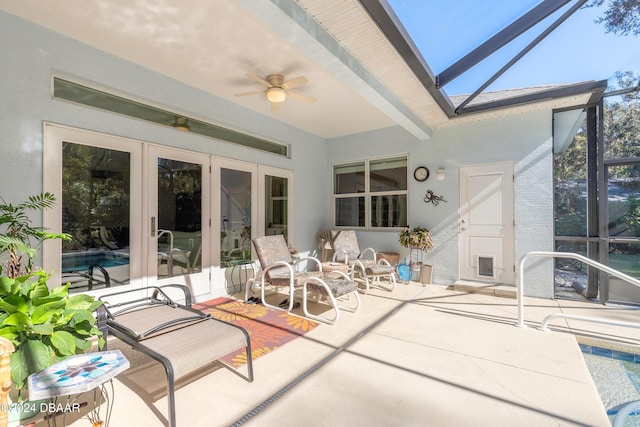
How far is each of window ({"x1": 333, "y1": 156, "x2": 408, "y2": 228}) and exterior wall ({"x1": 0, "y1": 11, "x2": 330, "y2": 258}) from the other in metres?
2.61

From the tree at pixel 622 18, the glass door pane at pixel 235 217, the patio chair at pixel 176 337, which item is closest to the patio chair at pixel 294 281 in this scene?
the glass door pane at pixel 235 217

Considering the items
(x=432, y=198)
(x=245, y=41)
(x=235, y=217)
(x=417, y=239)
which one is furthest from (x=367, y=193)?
(x=245, y=41)

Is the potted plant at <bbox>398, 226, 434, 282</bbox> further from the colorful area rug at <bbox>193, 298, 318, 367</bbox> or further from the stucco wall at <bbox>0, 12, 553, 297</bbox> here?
the colorful area rug at <bbox>193, 298, 318, 367</bbox>

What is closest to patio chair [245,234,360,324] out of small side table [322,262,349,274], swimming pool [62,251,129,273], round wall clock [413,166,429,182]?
small side table [322,262,349,274]

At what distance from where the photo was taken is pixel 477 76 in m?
3.81

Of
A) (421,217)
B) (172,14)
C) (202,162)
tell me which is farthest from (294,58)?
(421,217)

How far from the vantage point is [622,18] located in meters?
3.23

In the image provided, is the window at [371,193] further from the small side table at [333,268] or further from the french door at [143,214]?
the french door at [143,214]

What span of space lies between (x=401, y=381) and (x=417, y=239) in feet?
11.1

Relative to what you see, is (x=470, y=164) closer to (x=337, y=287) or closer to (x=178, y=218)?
(x=337, y=287)

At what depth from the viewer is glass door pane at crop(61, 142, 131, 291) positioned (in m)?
3.16

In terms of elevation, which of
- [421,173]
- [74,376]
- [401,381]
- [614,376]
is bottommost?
[614,376]

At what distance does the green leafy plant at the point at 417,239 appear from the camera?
525 centimetres

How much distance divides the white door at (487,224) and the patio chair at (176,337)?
439 cm
